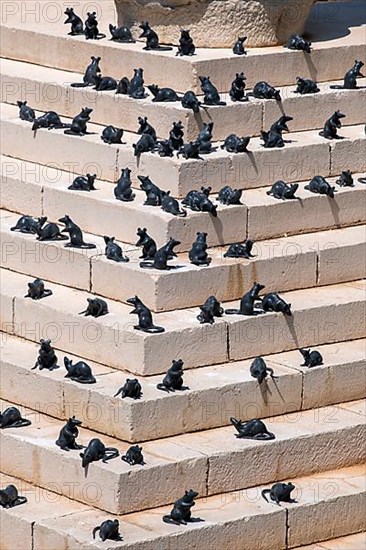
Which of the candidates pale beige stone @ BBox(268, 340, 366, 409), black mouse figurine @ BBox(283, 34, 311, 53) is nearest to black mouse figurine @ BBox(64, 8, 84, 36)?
black mouse figurine @ BBox(283, 34, 311, 53)

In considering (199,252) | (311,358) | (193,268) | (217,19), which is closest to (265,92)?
(217,19)

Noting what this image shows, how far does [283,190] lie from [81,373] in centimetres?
255

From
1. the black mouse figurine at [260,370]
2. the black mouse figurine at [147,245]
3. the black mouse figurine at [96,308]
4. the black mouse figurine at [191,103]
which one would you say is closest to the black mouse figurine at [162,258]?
the black mouse figurine at [147,245]

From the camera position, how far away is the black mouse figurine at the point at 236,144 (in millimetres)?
17625

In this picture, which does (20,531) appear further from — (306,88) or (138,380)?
(306,88)

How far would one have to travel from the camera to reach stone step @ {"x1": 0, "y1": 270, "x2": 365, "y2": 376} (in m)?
16.2

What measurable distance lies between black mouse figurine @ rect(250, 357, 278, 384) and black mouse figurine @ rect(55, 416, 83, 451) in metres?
1.40

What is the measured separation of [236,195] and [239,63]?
161cm

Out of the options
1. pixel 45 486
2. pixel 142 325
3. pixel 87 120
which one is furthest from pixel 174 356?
pixel 87 120

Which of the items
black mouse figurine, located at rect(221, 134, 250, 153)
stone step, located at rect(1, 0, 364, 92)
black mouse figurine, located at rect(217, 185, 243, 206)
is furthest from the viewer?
stone step, located at rect(1, 0, 364, 92)

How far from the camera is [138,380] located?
52.9 ft

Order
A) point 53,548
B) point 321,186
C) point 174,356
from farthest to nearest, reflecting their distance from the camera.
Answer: point 321,186 → point 174,356 → point 53,548

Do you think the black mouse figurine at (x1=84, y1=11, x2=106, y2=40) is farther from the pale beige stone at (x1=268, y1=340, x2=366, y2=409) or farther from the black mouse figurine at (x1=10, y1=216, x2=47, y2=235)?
the pale beige stone at (x1=268, y1=340, x2=366, y2=409)

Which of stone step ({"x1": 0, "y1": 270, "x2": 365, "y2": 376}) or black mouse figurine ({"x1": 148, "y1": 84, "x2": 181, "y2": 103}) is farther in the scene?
black mouse figurine ({"x1": 148, "y1": 84, "x2": 181, "y2": 103})
